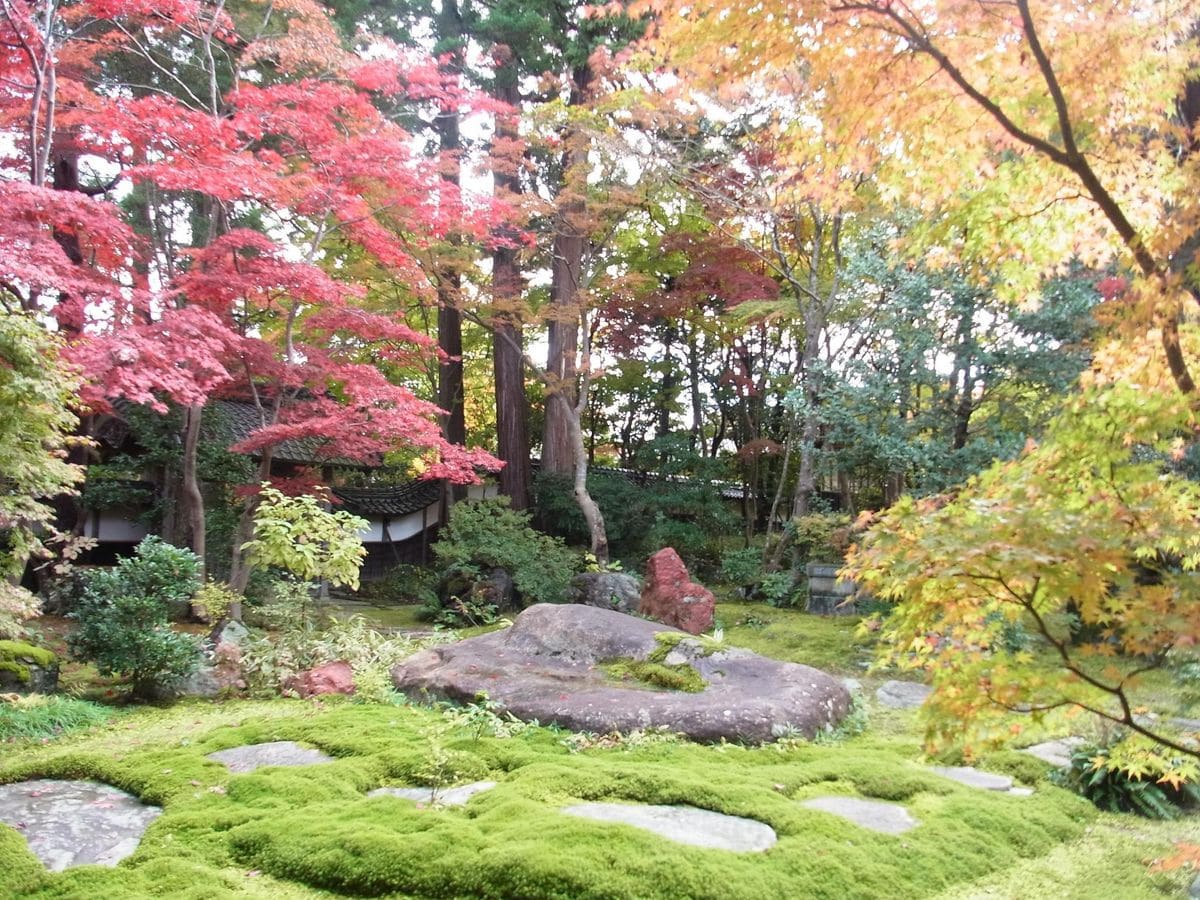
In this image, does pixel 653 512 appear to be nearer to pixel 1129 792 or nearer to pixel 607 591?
pixel 607 591

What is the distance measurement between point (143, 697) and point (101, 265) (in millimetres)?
4545

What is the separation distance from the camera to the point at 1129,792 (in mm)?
4258

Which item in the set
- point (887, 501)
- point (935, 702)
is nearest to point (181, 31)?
point (935, 702)

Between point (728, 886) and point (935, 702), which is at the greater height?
point (935, 702)

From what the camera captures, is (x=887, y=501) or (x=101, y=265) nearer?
(x=101, y=265)

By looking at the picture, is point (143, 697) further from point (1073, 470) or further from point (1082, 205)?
point (1082, 205)

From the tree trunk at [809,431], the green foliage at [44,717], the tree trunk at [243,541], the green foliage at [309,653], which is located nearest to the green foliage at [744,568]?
the tree trunk at [809,431]

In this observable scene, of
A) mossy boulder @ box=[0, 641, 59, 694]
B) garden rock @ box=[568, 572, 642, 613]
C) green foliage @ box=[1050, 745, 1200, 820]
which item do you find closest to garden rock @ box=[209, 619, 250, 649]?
mossy boulder @ box=[0, 641, 59, 694]

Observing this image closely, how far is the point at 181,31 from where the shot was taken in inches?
361

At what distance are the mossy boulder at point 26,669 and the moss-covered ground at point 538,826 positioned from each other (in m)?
0.85

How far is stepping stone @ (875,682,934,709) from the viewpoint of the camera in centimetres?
633

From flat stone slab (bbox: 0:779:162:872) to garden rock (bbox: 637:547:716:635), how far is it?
6.04m

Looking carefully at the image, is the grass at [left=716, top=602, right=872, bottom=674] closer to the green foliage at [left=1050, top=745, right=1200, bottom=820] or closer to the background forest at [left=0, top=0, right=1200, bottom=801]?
the background forest at [left=0, top=0, right=1200, bottom=801]

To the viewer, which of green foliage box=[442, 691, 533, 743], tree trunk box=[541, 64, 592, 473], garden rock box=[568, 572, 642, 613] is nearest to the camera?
green foliage box=[442, 691, 533, 743]
